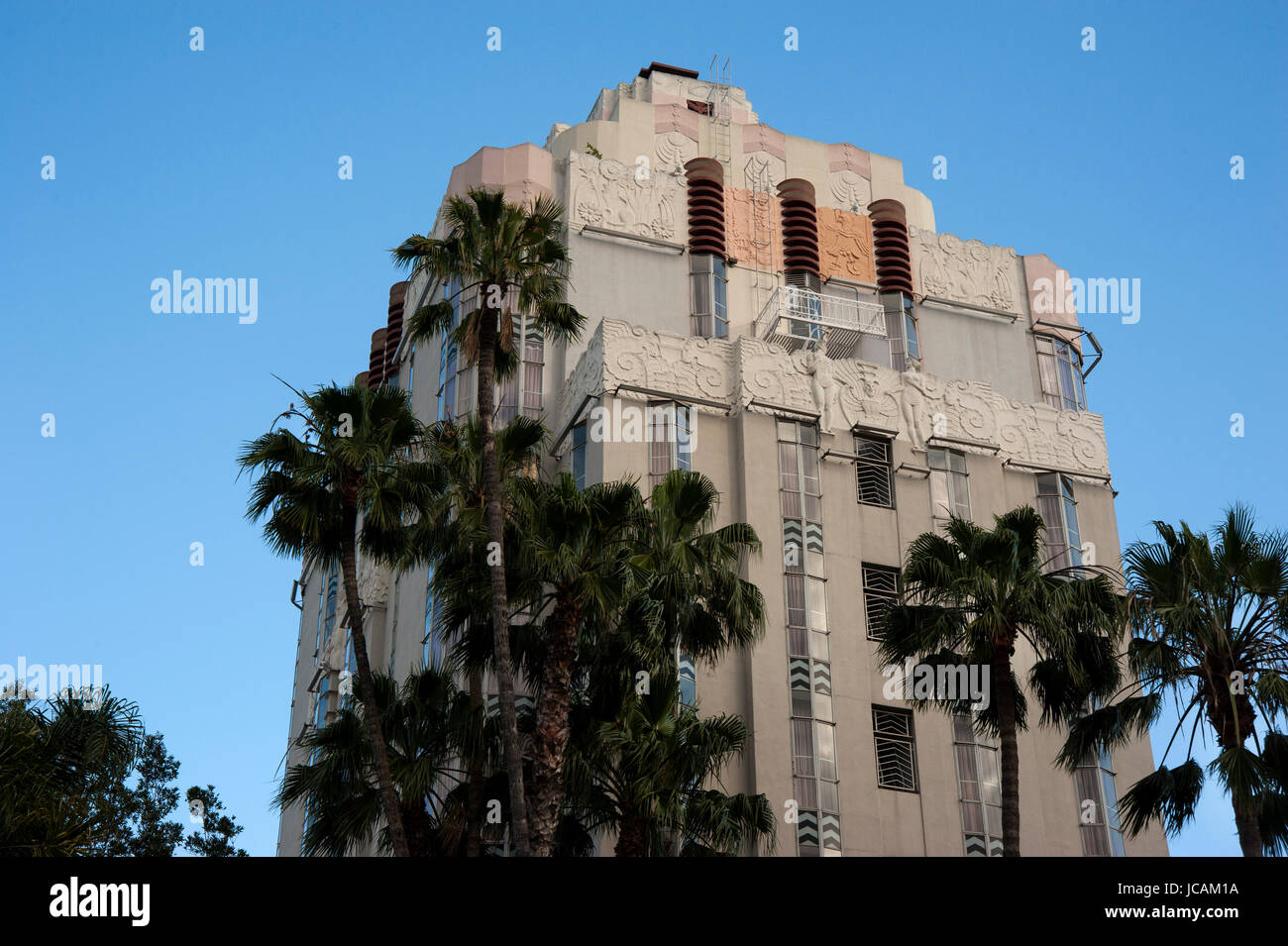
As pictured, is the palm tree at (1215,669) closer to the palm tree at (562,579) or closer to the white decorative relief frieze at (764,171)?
the palm tree at (562,579)

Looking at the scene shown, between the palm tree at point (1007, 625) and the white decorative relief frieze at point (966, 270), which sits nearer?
the palm tree at point (1007, 625)

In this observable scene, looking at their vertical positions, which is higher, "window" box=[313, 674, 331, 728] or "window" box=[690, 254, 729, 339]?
"window" box=[690, 254, 729, 339]

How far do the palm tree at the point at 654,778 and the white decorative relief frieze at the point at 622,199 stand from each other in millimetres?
19796

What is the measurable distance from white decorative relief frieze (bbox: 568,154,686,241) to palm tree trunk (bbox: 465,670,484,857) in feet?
64.0

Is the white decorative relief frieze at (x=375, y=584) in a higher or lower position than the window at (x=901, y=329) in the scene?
lower

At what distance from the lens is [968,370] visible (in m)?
45.5

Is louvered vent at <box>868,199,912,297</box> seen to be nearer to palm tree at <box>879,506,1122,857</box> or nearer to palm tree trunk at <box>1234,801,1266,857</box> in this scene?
palm tree at <box>879,506,1122,857</box>

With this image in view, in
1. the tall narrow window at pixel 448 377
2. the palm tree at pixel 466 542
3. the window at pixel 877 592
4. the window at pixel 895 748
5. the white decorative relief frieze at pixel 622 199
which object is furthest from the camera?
the white decorative relief frieze at pixel 622 199

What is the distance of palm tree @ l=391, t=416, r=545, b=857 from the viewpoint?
1096 inches

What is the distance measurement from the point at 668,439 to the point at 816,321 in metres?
7.17

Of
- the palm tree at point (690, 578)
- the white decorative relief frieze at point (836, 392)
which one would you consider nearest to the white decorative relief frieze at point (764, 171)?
the white decorative relief frieze at point (836, 392)

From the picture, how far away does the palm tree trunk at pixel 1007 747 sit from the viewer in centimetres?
2448

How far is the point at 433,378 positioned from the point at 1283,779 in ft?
93.9

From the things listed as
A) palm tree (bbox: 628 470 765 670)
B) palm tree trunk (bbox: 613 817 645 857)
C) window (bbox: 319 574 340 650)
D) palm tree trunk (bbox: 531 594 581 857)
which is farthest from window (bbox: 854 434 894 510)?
window (bbox: 319 574 340 650)
